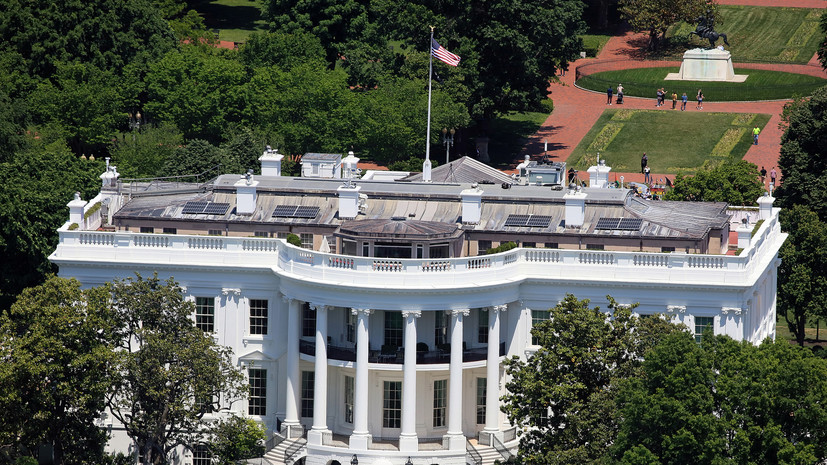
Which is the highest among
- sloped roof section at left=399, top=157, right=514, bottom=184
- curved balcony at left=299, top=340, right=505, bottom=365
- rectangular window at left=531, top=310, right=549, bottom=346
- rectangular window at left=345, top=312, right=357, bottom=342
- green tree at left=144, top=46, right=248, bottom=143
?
green tree at left=144, top=46, right=248, bottom=143

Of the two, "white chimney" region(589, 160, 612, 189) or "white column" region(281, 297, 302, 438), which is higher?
"white chimney" region(589, 160, 612, 189)

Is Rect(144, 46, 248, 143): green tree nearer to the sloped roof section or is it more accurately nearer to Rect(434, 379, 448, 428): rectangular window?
the sloped roof section

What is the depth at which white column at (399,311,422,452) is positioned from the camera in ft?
386

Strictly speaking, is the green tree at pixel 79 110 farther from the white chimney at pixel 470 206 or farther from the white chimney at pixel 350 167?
the white chimney at pixel 470 206

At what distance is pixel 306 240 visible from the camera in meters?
125

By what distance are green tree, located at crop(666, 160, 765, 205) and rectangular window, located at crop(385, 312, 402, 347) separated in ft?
124

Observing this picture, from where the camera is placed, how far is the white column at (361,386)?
11738 cm

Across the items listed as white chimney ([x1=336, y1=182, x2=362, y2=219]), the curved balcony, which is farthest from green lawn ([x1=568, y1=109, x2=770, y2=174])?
the curved balcony

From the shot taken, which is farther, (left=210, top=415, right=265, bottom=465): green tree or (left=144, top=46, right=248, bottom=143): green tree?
(left=144, top=46, right=248, bottom=143): green tree

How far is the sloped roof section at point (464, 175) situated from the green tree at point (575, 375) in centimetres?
2259

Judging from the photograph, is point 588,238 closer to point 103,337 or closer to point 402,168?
point 103,337

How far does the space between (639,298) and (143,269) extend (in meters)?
26.6

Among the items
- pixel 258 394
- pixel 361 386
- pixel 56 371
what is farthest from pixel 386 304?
pixel 56 371

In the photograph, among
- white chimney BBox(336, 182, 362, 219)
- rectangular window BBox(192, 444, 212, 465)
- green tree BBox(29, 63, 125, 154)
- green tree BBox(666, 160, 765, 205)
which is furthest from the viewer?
green tree BBox(29, 63, 125, 154)
